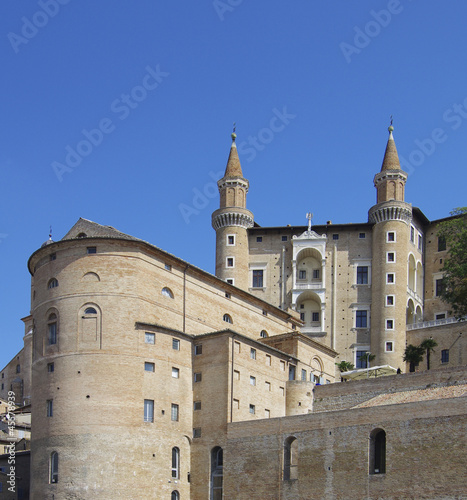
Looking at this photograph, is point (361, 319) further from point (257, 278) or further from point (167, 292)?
point (167, 292)

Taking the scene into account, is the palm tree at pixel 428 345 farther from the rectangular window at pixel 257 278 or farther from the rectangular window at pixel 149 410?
the rectangular window at pixel 149 410

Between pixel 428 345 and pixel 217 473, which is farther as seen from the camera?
pixel 428 345

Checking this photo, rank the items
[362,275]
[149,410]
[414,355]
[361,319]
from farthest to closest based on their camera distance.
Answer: [362,275] → [361,319] → [414,355] → [149,410]

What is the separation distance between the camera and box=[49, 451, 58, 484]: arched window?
51.3 metres

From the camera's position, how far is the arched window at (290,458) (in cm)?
4938

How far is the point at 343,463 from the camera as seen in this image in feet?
153

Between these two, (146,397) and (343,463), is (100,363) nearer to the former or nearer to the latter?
(146,397)

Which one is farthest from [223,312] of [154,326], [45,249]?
[45,249]

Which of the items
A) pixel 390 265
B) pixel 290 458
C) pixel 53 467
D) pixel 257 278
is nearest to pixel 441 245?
pixel 390 265

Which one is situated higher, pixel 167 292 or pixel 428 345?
pixel 167 292

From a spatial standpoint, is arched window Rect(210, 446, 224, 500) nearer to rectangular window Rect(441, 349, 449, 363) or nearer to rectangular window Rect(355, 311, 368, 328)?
rectangular window Rect(441, 349, 449, 363)

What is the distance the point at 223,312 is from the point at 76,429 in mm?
15327

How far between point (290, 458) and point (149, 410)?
8.77 metres

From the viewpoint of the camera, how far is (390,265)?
7956 centimetres
